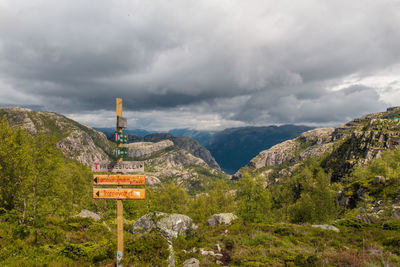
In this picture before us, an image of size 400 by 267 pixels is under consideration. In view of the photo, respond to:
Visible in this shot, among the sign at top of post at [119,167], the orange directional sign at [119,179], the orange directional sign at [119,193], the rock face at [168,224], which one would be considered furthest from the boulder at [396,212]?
the sign at top of post at [119,167]

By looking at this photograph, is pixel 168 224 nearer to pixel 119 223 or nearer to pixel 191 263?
pixel 191 263

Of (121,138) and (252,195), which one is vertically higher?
(121,138)

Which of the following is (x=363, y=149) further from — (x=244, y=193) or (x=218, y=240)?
(x=218, y=240)

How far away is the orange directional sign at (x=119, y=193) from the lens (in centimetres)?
1198

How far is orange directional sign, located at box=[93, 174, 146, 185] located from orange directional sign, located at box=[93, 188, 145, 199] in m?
0.44

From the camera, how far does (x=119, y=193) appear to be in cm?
1206

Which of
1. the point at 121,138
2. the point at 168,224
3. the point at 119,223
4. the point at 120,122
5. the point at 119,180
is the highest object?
the point at 120,122

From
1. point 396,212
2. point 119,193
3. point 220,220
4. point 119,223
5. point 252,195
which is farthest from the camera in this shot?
point 252,195

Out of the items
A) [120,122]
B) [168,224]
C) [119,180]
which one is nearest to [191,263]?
[119,180]

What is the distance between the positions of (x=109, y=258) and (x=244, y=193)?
42147 millimetres

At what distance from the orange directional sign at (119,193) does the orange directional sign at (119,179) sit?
44cm

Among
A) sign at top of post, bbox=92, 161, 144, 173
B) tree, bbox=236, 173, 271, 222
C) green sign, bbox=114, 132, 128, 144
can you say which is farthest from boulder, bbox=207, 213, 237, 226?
green sign, bbox=114, 132, 128, 144

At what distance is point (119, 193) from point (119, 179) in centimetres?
88

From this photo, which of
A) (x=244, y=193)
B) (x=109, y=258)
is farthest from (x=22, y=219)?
(x=244, y=193)
